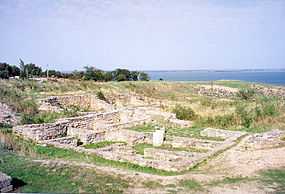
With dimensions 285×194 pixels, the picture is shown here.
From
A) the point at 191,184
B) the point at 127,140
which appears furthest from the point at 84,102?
the point at 191,184

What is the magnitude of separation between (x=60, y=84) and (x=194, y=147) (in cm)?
1947

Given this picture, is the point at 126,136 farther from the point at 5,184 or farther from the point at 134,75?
the point at 134,75

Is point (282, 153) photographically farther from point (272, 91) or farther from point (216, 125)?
point (272, 91)

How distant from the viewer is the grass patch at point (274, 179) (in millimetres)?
8985

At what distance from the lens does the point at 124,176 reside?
9.51 m

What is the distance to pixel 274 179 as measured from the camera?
9695mm

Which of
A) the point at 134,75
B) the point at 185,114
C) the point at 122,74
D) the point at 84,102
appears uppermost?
the point at 122,74

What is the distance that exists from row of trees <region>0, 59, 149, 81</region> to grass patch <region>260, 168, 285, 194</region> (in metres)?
36.9

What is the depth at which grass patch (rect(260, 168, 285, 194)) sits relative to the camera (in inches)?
354

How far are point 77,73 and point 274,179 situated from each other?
140 feet

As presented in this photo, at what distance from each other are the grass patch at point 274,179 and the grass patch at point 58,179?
3557mm

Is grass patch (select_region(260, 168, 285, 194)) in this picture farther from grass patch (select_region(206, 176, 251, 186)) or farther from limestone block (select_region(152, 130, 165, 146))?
limestone block (select_region(152, 130, 165, 146))

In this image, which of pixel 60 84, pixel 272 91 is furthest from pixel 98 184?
→ pixel 272 91

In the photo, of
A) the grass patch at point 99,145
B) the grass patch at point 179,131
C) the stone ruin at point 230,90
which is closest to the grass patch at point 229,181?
the grass patch at point 179,131
